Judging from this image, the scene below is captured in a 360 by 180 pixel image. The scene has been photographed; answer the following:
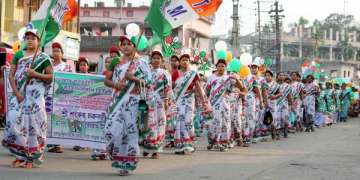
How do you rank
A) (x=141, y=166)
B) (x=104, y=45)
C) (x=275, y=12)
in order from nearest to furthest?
(x=141, y=166)
(x=104, y=45)
(x=275, y=12)

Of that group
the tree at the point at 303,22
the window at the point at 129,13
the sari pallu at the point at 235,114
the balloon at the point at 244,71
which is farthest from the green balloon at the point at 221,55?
the tree at the point at 303,22

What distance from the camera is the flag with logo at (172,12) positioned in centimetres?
1124

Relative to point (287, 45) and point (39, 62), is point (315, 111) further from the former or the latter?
point (287, 45)

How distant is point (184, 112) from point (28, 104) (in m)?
4.02

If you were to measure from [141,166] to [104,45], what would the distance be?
3467cm

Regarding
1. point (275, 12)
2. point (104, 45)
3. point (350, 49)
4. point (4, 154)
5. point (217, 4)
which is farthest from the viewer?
point (350, 49)

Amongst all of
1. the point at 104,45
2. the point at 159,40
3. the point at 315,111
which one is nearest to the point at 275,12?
the point at 104,45

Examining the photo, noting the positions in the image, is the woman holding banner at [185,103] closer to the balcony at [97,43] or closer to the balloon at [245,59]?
the balloon at [245,59]

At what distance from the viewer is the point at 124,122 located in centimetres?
886

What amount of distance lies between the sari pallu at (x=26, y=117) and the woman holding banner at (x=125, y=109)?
99 centimetres

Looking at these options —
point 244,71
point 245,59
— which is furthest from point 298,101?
point 244,71

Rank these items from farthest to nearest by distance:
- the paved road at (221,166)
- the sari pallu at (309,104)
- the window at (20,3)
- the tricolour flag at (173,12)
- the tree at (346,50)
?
1. the tree at (346,50)
2. the window at (20,3)
3. the sari pallu at (309,104)
4. the tricolour flag at (173,12)
5. the paved road at (221,166)

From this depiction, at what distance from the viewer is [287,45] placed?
124 meters

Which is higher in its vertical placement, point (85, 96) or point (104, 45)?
point (104, 45)
